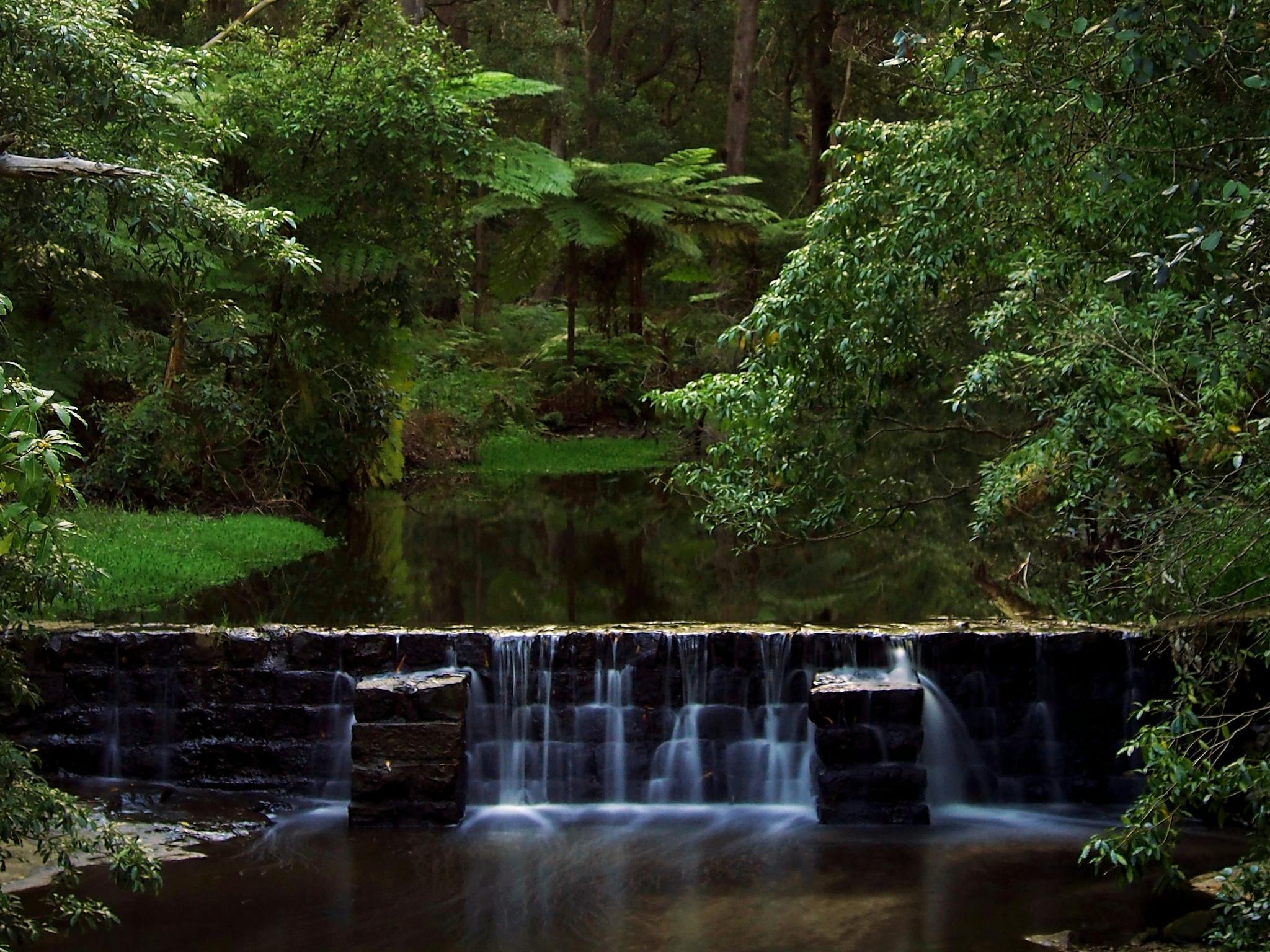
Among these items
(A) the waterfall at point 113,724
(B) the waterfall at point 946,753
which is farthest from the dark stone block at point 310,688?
(B) the waterfall at point 946,753

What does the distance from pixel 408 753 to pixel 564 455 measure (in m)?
13.1

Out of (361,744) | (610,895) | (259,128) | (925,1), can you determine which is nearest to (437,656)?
(361,744)

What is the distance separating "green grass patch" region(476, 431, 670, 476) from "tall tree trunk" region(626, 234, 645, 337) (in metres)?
3.06

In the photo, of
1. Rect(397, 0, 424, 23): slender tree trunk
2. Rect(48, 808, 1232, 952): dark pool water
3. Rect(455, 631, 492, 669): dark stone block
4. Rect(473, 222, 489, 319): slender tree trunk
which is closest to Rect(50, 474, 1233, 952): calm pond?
Rect(48, 808, 1232, 952): dark pool water

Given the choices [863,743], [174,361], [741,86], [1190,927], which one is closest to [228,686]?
[863,743]

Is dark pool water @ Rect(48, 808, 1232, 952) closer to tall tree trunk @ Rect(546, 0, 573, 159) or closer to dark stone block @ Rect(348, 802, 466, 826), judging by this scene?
dark stone block @ Rect(348, 802, 466, 826)

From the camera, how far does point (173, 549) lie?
12734mm

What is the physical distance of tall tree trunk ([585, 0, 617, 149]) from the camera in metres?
29.7

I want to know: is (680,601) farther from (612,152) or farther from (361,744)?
(612,152)

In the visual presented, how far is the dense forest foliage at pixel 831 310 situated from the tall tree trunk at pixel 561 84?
5.37 m

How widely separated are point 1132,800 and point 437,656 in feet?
14.4

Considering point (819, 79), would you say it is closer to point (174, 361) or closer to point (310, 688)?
point (174, 361)

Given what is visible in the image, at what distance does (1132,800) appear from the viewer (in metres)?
9.00

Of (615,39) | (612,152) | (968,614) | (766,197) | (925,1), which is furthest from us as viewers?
(615,39)
